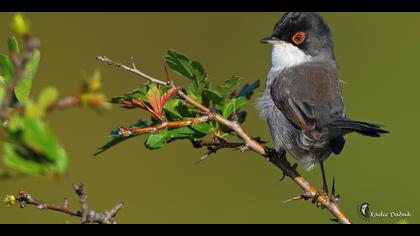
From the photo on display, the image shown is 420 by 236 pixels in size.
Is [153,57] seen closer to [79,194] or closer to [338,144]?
[338,144]

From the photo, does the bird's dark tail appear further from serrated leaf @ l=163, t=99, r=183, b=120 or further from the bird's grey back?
serrated leaf @ l=163, t=99, r=183, b=120

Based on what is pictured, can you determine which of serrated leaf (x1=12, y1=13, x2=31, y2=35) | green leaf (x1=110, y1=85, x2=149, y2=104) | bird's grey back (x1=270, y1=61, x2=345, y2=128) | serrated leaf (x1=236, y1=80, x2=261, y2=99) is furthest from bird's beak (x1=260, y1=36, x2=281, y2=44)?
serrated leaf (x1=12, y1=13, x2=31, y2=35)

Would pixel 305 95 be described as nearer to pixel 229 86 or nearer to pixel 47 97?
pixel 229 86

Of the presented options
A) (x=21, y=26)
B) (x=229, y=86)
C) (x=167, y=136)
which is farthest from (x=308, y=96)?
(x=21, y=26)

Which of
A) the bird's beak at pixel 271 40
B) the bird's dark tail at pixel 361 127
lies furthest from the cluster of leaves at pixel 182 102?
the bird's beak at pixel 271 40

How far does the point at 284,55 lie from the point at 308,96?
25.4 inches

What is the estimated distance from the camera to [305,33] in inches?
164

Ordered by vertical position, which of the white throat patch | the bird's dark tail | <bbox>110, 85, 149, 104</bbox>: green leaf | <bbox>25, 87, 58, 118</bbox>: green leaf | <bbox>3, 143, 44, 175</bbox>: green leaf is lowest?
the bird's dark tail

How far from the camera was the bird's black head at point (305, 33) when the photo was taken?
4090 millimetres

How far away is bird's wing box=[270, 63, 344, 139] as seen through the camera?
3.45m

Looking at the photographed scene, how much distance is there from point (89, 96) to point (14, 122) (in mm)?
126

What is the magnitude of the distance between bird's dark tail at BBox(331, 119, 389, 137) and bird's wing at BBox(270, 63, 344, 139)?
6.5 inches

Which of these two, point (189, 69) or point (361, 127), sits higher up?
point (189, 69)

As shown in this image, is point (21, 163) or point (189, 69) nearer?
point (21, 163)
